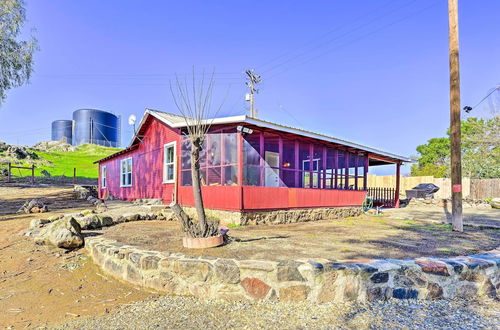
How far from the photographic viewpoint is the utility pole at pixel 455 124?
6.28 metres

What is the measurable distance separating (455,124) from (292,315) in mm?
6030

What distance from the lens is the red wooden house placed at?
305 inches

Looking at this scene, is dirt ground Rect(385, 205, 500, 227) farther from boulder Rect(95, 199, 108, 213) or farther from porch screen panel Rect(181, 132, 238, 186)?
boulder Rect(95, 199, 108, 213)

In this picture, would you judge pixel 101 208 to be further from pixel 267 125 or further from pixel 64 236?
pixel 267 125

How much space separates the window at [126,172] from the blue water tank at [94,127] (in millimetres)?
77663

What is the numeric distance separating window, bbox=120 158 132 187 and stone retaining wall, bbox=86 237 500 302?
11.5 metres

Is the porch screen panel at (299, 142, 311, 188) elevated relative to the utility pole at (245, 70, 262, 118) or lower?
lower

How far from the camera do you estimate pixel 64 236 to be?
17.0 feet

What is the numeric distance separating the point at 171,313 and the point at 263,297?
97 cm

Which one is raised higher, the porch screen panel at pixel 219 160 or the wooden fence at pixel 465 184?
the porch screen panel at pixel 219 160

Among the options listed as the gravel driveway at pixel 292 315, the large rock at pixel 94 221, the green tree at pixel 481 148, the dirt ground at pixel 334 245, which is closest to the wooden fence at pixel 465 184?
the green tree at pixel 481 148

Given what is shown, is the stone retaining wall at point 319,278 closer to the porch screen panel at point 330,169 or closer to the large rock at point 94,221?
the large rock at point 94,221

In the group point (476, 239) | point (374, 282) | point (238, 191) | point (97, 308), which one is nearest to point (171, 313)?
point (97, 308)

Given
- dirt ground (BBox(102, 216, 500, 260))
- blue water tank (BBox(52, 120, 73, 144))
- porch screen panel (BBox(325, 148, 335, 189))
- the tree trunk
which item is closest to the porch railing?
porch screen panel (BBox(325, 148, 335, 189))
